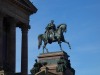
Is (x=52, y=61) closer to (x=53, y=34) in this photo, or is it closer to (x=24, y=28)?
(x=53, y=34)

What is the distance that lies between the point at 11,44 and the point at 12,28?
2.06 m

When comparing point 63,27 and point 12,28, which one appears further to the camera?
point 63,27

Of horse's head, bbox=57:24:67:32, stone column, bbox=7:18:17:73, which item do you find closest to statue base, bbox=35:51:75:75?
stone column, bbox=7:18:17:73

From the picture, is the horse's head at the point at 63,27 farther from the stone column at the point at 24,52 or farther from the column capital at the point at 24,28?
the stone column at the point at 24,52

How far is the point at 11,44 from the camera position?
54156mm

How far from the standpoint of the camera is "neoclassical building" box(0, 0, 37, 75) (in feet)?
174

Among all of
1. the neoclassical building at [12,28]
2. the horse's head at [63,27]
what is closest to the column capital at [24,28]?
the neoclassical building at [12,28]

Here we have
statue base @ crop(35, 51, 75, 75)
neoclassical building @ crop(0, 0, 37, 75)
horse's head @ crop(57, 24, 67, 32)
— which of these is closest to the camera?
neoclassical building @ crop(0, 0, 37, 75)

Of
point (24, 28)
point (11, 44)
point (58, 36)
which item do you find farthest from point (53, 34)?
point (11, 44)

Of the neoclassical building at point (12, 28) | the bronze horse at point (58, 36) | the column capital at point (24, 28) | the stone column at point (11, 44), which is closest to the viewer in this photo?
the neoclassical building at point (12, 28)

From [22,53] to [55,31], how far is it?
17.2 feet

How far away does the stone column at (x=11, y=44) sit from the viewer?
174ft

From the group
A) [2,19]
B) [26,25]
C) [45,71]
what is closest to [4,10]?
[2,19]

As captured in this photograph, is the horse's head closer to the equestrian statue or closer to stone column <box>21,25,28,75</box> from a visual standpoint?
the equestrian statue
